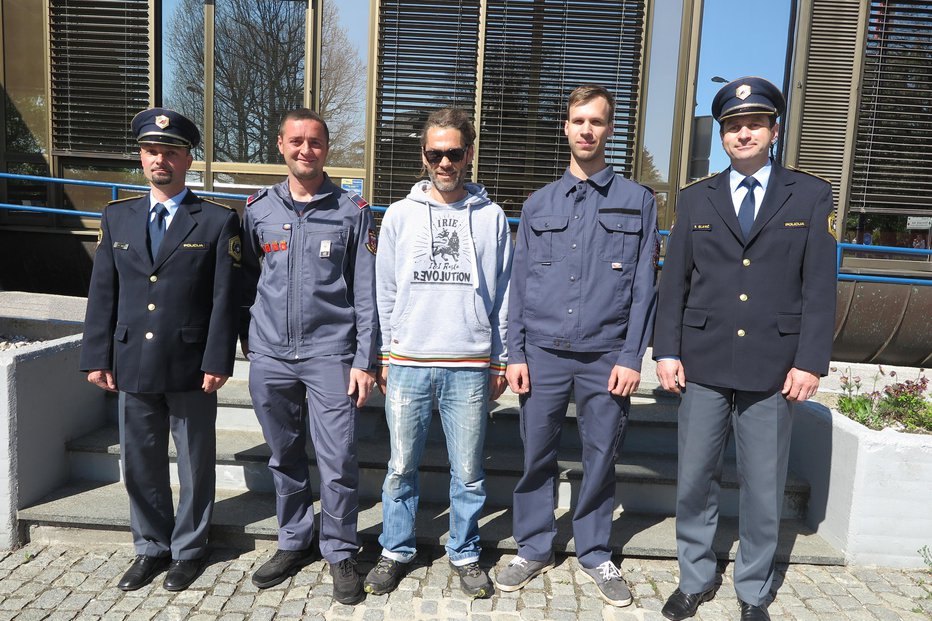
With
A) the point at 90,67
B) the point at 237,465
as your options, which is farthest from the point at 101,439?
the point at 90,67

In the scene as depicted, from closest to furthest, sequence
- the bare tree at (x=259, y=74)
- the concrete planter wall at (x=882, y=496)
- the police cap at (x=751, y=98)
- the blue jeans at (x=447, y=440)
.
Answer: the police cap at (x=751, y=98)
the blue jeans at (x=447, y=440)
the concrete planter wall at (x=882, y=496)
the bare tree at (x=259, y=74)

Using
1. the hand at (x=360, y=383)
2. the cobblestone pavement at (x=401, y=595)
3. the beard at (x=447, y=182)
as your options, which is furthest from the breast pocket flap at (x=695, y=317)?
the hand at (x=360, y=383)

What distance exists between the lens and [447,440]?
2.89 meters

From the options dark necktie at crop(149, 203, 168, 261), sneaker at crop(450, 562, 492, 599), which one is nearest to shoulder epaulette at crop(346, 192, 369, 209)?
dark necktie at crop(149, 203, 168, 261)

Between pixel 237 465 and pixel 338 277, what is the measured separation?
144 cm

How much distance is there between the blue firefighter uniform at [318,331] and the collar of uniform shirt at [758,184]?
157cm

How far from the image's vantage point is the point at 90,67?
5.91m

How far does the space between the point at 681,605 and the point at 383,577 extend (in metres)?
1.29

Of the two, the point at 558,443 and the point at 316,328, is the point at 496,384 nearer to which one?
the point at 558,443

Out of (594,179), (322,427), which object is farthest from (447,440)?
(594,179)

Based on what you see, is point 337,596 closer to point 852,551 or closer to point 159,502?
point 159,502

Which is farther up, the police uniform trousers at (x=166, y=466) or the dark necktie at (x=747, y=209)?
the dark necktie at (x=747, y=209)

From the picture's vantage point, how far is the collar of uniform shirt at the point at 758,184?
2707mm

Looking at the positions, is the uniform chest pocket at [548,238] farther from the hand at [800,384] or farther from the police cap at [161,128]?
the police cap at [161,128]
